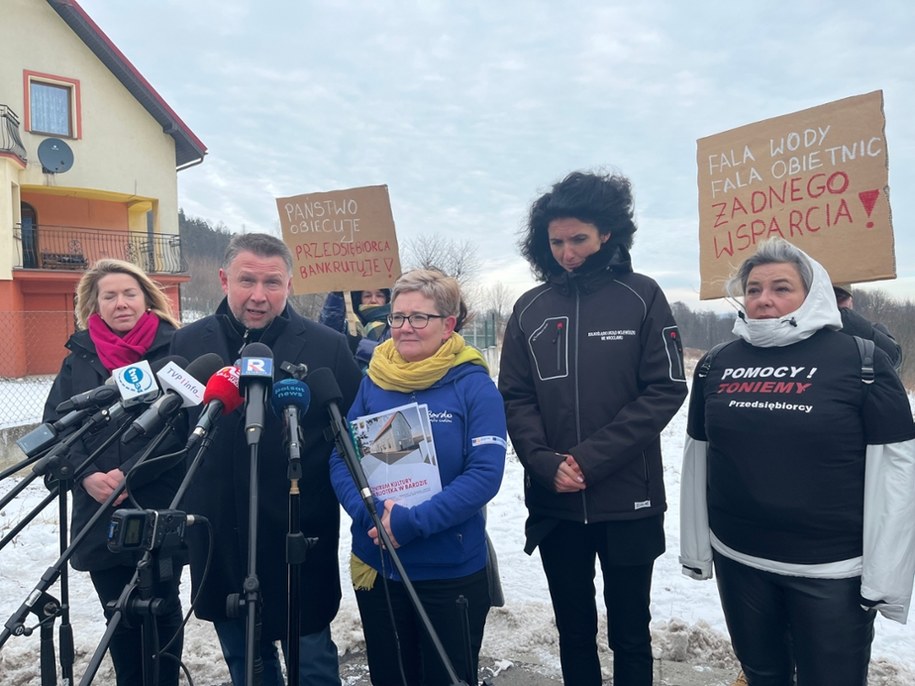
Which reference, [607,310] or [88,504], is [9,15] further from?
[607,310]

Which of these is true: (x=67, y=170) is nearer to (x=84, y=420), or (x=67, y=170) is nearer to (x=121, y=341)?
(x=121, y=341)

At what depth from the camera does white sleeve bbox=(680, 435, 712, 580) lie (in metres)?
2.68

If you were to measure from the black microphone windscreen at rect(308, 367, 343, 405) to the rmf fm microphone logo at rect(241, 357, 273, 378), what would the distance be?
0.69 ft

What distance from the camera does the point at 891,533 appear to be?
7.16ft

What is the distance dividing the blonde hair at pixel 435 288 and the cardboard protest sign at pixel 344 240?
6.75 ft

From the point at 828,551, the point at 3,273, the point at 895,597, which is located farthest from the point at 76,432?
the point at 3,273

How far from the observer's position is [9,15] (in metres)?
15.4

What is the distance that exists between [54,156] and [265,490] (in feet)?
56.8

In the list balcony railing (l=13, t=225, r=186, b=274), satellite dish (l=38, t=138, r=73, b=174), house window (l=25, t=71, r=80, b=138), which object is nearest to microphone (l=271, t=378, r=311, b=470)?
balcony railing (l=13, t=225, r=186, b=274)

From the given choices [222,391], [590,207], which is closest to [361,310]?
[590,207]

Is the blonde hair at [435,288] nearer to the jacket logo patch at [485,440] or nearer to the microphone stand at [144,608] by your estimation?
the jacket logo patch at [485,440]

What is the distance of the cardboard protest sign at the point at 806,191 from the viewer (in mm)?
3111

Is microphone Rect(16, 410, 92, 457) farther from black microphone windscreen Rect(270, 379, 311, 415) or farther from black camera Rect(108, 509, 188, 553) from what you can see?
black microphone windscreen Rect(270, 379, 311, 415)

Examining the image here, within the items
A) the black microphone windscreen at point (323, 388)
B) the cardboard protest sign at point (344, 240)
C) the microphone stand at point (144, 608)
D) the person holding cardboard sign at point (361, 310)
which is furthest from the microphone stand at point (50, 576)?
the cardboard protest sign at point (344, 240)
